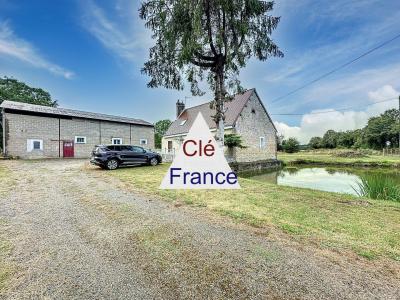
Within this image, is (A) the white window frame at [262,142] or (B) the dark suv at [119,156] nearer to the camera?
(B) the dark suv at [119,156]

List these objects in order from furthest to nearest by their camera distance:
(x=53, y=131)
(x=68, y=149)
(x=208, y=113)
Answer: (x=208, y=113)
(x=68, y=149)
(x=53, y=131)

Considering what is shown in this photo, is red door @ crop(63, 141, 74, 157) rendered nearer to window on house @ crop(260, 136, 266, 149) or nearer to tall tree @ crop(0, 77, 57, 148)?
window on house @ crop(260, 136, 266, 149)

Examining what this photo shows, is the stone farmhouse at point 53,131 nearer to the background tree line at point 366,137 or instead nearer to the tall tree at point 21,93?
the tall tree at point 21,93

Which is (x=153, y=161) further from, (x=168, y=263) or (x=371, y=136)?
(x=371, y=136)

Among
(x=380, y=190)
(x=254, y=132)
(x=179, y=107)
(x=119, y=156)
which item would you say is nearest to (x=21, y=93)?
(x=179, y=107)

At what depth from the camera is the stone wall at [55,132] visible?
20625 millimetres

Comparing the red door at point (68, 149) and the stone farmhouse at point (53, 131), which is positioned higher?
the stone farmhouse at point (53, 131)

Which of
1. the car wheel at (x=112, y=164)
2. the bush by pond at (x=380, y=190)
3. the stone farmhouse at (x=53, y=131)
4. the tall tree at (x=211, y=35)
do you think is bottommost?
the bush by pond at (x=380, y=190)

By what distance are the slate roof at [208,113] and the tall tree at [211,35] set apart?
5.13 meters

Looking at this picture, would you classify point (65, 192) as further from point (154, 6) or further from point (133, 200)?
point (154, 6)

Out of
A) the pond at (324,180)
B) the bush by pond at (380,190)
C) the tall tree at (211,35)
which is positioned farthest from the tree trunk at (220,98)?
the bush by pond at (380,190)

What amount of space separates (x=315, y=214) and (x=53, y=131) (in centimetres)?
2568

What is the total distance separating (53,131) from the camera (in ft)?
74.9

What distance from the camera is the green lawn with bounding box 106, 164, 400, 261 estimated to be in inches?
137
